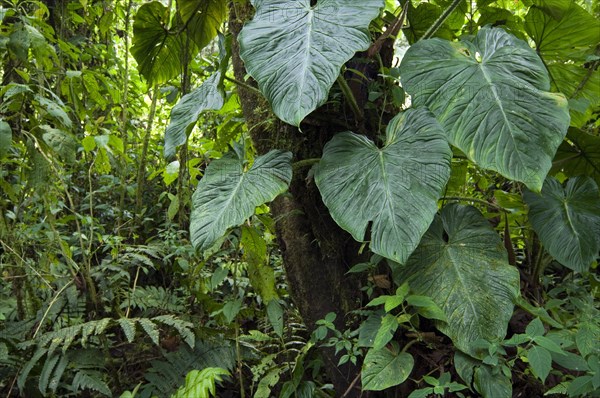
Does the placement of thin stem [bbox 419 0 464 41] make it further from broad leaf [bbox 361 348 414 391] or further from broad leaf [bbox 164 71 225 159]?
broad leaf [bbox 361 348 414 391]

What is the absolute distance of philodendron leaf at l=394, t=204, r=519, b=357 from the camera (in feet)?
4.03

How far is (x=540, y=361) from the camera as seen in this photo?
103 centimetres

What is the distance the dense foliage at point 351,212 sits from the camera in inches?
47.1

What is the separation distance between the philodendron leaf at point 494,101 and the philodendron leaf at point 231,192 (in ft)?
1.39

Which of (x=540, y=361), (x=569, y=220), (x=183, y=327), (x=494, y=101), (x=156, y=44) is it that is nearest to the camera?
(x=540, y=361)

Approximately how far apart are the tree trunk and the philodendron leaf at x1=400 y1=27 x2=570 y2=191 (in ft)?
1.43


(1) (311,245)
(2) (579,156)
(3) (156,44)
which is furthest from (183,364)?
(2) (579,156)

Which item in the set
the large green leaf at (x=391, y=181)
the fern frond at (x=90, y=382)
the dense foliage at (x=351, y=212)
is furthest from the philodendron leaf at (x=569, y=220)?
the fern frond at (x=90, y=382)

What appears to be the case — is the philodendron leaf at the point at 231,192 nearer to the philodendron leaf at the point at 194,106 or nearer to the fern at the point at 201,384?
the philodendron leaf at the point at 194,106

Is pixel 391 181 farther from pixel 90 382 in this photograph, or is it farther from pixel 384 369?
pixel 90 382

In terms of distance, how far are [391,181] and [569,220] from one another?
2.13 ft

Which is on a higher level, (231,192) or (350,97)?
(350,97)

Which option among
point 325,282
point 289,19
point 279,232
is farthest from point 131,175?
point 289,19

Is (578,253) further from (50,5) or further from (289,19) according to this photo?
(50,5)
